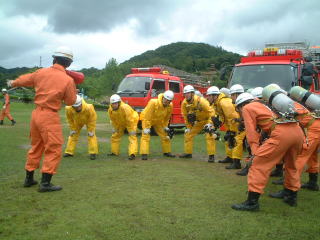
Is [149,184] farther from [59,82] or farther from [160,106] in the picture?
[160,106]

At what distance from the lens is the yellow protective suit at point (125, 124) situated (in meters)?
8.40

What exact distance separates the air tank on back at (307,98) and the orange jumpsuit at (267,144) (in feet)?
4.13

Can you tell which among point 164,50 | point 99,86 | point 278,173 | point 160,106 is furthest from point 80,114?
point 164,50

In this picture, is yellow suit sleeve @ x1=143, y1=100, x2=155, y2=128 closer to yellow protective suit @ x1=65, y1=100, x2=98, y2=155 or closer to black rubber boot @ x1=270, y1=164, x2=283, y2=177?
yellow protective suit @ x1=65, y1=100, x2=98, y2=155

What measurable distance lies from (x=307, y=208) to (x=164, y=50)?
73.5 metres

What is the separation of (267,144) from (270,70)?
18.1 feet

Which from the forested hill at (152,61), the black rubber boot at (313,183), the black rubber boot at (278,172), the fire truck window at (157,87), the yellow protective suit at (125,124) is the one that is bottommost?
the black rubber boot at (278,172)

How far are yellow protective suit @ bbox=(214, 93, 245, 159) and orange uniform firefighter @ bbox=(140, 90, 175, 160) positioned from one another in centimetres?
128

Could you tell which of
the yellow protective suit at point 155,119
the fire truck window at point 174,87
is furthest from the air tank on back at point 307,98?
the fire truck window at point 174,87

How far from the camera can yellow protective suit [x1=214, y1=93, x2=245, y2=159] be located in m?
7.48

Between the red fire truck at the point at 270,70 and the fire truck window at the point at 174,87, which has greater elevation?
the red fire truck at the point at 270,70

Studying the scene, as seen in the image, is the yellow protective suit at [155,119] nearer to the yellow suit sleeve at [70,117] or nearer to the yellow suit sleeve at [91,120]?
the yellow suit sleeve at [91,120]

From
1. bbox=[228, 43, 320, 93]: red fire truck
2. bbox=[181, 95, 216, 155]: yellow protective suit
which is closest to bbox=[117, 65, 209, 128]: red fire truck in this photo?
bbox=[228, 43, 320, 93]: red fire truck

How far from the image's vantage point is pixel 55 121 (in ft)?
17.1
